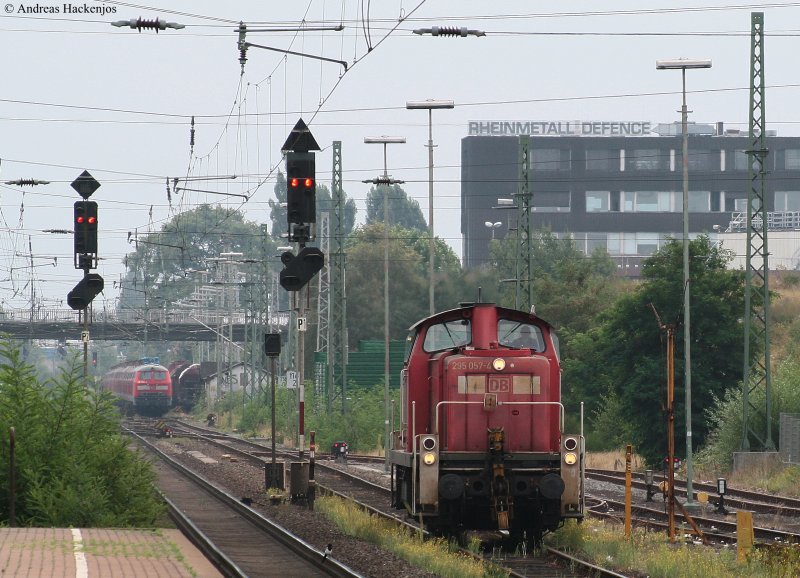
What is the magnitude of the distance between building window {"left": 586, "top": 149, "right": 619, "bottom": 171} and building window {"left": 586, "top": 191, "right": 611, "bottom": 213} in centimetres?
254

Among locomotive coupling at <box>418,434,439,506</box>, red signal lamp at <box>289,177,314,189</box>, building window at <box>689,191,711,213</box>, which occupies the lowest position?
locomotive coupling at <box>418,434,439,506</box>

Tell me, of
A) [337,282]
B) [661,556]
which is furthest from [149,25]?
[337,282]

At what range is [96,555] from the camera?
15.3 meters

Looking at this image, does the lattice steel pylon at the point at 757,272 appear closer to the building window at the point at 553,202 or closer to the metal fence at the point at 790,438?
the metal fence at the point at 790,438

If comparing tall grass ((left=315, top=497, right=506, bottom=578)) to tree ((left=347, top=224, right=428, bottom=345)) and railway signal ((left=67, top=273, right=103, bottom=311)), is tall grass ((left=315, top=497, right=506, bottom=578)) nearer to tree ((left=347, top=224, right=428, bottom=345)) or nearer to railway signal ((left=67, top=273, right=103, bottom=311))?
railway signal ((left=67, top=273, right=103, bottom=311))

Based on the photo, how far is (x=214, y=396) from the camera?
322 feet

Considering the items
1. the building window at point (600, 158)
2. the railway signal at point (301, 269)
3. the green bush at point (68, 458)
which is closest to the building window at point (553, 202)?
the building window at point (600, 158)

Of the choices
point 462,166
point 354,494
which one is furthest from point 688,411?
point 462,166

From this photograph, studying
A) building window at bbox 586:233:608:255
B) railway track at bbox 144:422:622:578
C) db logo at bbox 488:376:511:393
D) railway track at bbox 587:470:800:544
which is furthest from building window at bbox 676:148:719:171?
db logo at bbox 488:376:511:393

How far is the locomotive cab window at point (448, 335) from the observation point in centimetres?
1936

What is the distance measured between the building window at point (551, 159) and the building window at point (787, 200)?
22.2 metres

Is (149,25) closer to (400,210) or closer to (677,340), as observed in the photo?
(677,340)

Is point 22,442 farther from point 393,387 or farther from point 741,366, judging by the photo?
point 393,387

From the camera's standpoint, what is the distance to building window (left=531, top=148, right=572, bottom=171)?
12938 cm
